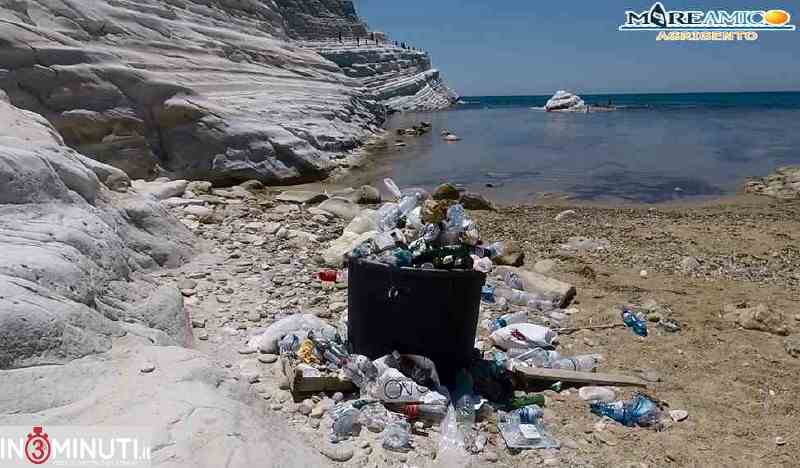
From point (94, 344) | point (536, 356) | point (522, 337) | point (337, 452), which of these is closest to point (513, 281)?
point (522, 337)

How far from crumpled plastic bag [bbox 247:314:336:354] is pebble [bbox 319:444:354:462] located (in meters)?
1.03

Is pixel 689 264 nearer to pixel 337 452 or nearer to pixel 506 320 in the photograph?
pixel 506 320

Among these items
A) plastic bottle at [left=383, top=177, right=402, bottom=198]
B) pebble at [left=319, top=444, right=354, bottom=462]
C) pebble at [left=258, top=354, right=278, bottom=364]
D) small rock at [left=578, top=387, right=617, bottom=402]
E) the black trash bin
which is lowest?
small rock at [left=578, top=387, right=617, bottom=402]

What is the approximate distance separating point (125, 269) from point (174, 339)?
0.87 meters

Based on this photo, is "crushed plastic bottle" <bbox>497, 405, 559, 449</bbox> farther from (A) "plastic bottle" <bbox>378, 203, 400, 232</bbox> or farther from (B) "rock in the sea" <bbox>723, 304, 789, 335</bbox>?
(B) "rock in the sea" <bbox>723, 304, 789, 335</bbox>

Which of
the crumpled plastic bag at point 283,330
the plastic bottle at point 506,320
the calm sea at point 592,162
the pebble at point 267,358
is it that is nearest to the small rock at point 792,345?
the plastic bottle at point 506,320

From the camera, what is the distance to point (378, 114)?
30750 mm

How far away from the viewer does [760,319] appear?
503 centimetres

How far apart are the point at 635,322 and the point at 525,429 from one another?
6.88ft

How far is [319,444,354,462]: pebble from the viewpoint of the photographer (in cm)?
298

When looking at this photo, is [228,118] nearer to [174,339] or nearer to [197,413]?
[174,339]

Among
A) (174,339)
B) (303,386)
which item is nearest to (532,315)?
(303,386)

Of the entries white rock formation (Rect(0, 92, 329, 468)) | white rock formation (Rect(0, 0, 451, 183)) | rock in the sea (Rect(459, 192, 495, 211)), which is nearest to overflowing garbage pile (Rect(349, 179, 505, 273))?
white rock formation (Rect(0, 92, 329, 468))

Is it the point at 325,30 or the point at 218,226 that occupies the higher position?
the point at 325,30
